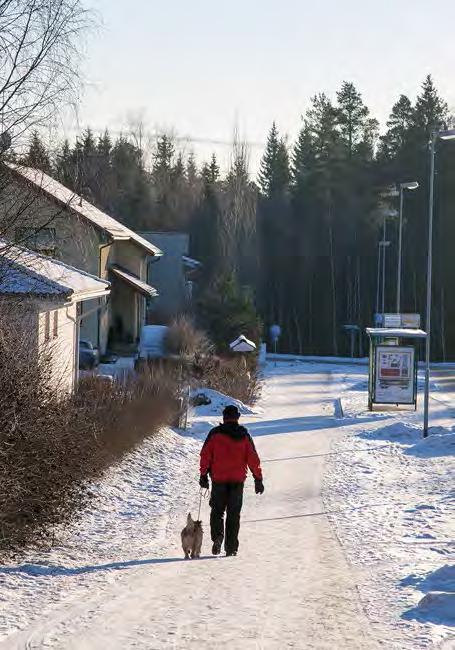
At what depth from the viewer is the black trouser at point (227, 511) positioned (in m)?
10.7

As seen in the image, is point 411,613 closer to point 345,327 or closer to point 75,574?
point 75,574

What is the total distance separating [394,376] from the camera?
94.0 ft

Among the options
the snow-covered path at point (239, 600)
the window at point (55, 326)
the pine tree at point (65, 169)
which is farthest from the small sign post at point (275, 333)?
the pine tree at point (65, 169)

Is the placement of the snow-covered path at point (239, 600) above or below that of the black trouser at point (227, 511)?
below

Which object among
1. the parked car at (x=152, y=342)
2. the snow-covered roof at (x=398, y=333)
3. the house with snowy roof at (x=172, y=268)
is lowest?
the parked car at (x=152, y=342)

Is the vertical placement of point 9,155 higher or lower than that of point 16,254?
higher

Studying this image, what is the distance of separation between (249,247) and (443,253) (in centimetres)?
1369

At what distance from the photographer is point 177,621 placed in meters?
7.81

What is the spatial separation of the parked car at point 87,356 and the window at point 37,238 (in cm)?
1721

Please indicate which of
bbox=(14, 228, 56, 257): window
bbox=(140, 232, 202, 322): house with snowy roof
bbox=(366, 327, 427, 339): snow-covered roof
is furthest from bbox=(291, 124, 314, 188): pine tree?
bbox=(14, 228, 56, 257): window

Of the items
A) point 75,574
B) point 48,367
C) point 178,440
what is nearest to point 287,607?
point 75,574

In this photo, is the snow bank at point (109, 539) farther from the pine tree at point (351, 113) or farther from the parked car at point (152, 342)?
the pine tree at point (351, 113)

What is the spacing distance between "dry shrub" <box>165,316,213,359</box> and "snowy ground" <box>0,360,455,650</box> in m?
12.9

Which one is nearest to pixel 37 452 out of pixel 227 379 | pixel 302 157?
pixel 227 379
